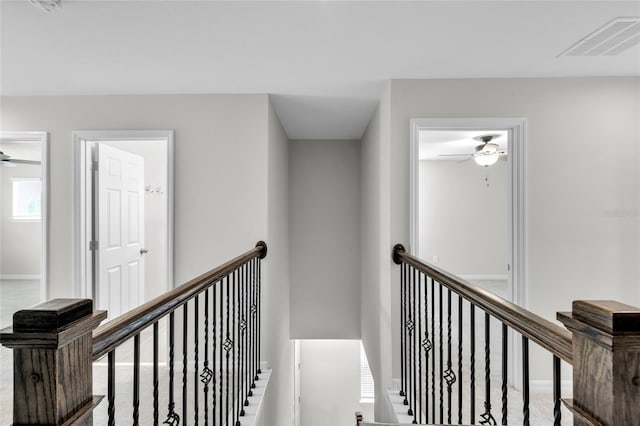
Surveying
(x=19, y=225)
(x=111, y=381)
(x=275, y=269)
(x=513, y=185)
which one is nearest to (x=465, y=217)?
(x=513, y=185)

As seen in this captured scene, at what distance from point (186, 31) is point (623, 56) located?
9.24 ft

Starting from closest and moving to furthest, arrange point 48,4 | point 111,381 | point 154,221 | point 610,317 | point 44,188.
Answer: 1. point 610,317
2. point 111,381
3. point 48,4
4. point 44,188
5. point 154,221

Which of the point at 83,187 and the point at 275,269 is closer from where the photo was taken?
the point at 83,187

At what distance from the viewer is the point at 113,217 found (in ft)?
11.5

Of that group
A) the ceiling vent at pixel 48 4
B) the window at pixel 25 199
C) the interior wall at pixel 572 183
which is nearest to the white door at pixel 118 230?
the ceiling vent at pixel 48 4

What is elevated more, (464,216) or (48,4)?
(48,4)

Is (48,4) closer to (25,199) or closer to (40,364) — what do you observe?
(40,364)

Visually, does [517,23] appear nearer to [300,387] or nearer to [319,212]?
[319,212]

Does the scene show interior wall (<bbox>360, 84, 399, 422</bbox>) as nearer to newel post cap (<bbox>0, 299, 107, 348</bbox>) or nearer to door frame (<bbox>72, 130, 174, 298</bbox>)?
door frame (<bbox>72, 130, 174, 298</bbox>)

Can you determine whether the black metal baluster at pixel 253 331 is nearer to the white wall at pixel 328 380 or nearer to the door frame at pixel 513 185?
the door frame at pixel 513 185

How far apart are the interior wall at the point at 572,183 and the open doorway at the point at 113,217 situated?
7.26 ft

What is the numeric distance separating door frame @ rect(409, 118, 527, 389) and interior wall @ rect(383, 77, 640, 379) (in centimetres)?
4

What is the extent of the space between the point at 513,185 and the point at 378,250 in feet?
4.10

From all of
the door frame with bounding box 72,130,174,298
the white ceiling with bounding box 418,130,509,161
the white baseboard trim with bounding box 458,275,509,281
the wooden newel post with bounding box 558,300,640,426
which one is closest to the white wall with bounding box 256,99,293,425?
the door frame with bounding box 72,130,174,298
